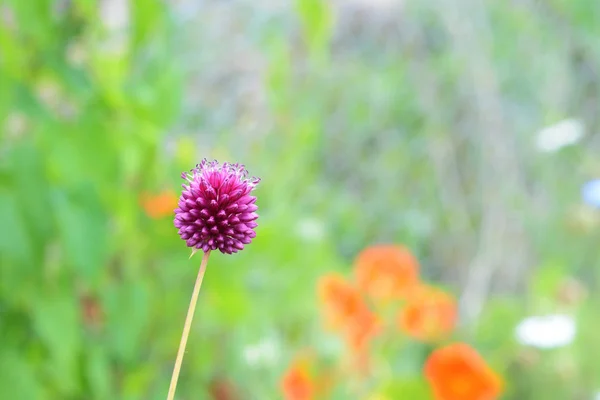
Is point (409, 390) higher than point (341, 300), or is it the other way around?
point (341, 300)

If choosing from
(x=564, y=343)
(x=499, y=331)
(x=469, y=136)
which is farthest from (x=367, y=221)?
(x=564, y=343)

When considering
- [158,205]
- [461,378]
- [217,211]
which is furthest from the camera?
[461,378]

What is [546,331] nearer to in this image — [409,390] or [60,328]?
Answer: [409,390]

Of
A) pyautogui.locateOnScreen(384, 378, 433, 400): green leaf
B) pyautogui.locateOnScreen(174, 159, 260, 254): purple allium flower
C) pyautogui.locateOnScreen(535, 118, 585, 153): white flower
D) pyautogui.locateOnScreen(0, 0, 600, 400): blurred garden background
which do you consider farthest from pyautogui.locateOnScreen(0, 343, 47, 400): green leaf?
pyautogui.locateOnScreen(535, 118, 585, 153): white flower

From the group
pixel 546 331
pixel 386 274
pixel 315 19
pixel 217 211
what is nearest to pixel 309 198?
pixel 386 274

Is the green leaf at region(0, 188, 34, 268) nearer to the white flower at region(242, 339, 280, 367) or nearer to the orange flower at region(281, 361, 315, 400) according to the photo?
the white flower at region(242, 339, 280, 367)

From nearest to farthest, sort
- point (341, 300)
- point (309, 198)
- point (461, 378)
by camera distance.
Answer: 1. point (461, 378)
2. point (341, 300)
3. point (309, 198)

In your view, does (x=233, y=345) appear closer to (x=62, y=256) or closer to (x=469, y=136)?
(x=62, y=256)
